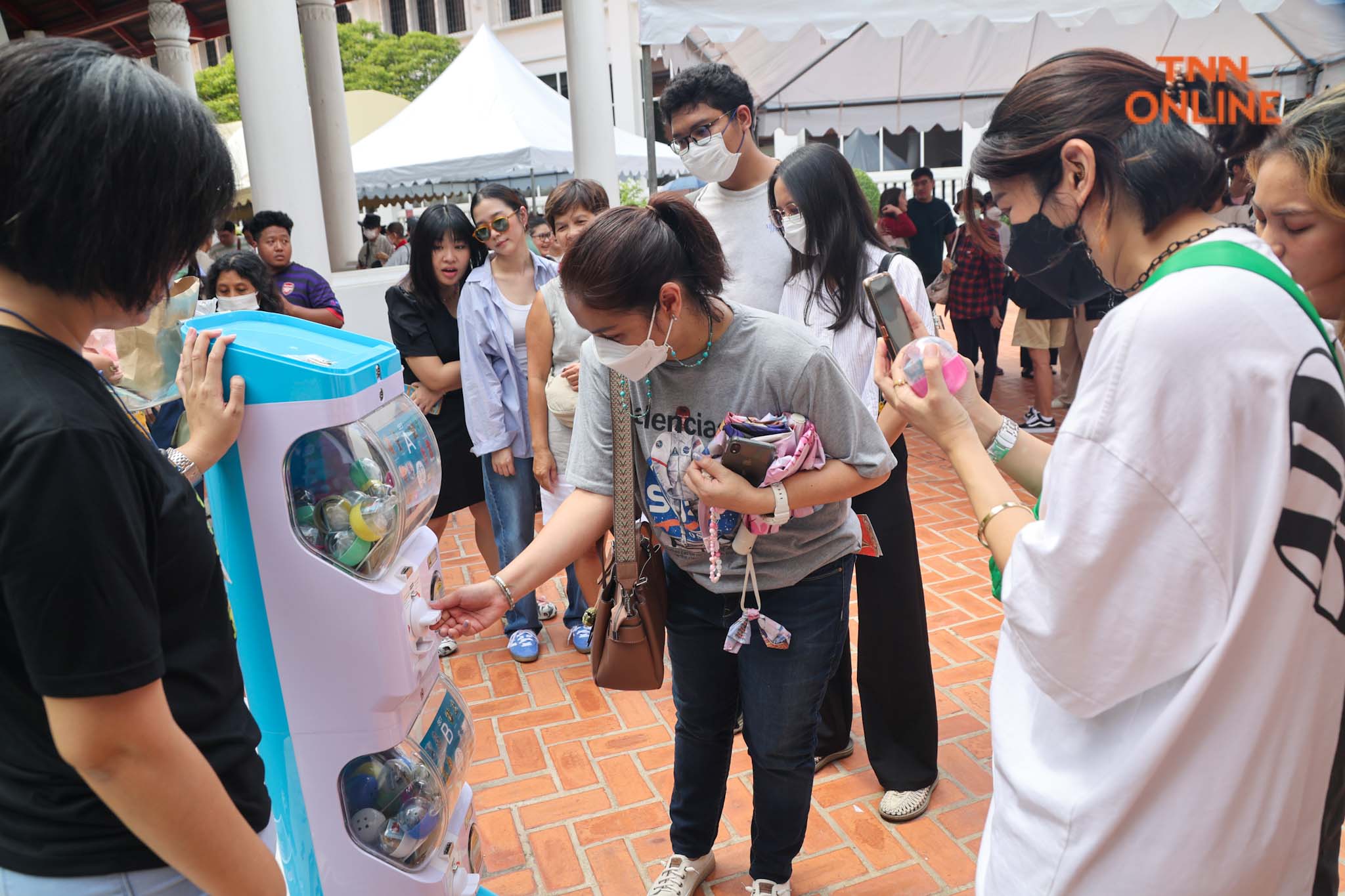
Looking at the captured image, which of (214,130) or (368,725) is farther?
(368,725)

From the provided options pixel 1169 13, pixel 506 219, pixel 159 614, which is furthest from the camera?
pixel 1169 13

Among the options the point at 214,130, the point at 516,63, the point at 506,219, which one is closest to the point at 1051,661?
the point at 214,130

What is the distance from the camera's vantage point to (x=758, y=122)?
9.16 meters

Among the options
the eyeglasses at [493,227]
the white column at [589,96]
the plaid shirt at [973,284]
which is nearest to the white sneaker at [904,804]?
the eyeglasses at [493,227]

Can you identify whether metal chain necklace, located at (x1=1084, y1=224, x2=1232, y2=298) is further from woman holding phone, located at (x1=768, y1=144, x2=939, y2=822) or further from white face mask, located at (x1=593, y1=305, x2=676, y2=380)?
woman holding phone, located at (x1=768, y1=144, x2=939, y2=822)

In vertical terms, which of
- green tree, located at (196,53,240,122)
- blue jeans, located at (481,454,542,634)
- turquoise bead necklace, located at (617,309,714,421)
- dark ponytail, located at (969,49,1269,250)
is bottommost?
blue jeans, located at (481,454,542,634)

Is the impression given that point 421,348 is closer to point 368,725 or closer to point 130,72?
point 368,725

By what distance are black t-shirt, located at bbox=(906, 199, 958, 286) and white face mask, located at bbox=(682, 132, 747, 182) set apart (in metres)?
6.39

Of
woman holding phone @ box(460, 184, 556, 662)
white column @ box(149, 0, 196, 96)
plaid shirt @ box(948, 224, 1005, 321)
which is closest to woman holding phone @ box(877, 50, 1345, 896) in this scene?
woman holding phone @ box(460, 184, 556, 662)

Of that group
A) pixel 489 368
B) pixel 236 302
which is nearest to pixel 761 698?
pixel 489 368

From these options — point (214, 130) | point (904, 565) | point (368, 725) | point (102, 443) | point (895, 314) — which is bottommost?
point (904, 565)

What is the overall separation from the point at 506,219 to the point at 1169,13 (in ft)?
22.1

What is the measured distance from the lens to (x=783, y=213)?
2650 millimetres

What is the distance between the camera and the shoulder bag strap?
199cm
